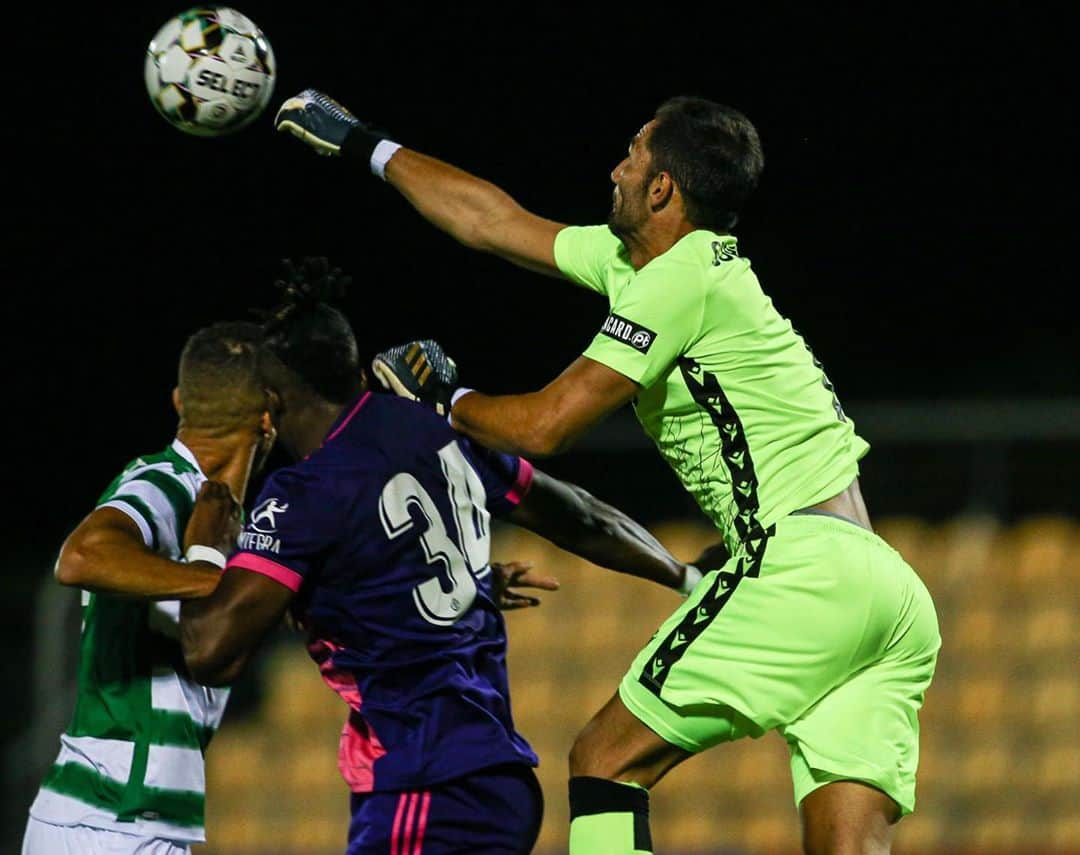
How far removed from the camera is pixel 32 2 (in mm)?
10820

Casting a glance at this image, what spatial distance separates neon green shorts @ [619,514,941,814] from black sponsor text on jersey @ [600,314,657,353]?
1.79 ft

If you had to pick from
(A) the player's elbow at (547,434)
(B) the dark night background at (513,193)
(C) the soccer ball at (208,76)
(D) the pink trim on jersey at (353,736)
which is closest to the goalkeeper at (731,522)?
(A) the player's elbow at (547,434)

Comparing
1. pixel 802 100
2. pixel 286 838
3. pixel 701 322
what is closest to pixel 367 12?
pixel 802 100

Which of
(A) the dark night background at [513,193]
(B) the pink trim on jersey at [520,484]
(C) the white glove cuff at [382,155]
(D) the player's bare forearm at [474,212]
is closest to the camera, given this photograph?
(B) the pink trim on jersey at [520,484]

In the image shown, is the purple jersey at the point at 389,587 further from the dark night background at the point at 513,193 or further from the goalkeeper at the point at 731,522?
the dark night background at the point at 513,193

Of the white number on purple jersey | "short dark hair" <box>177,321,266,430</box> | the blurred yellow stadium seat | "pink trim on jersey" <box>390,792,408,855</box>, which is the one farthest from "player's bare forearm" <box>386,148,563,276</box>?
the blurred yellow stadium seat

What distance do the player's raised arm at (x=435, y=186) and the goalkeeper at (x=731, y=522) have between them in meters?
0.55

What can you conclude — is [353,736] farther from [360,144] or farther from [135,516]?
[360,144]

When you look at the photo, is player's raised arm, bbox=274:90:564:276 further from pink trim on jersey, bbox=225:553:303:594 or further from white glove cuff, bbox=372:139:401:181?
pink trim on jersey, bbox=225:553:303:594

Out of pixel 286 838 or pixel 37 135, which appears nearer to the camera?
pixel 286 838

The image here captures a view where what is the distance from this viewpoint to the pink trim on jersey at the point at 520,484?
4258mm

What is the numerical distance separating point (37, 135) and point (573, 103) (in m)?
3.61

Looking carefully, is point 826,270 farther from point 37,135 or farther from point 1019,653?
point 37,135

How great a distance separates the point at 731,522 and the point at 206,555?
50.3 inches
